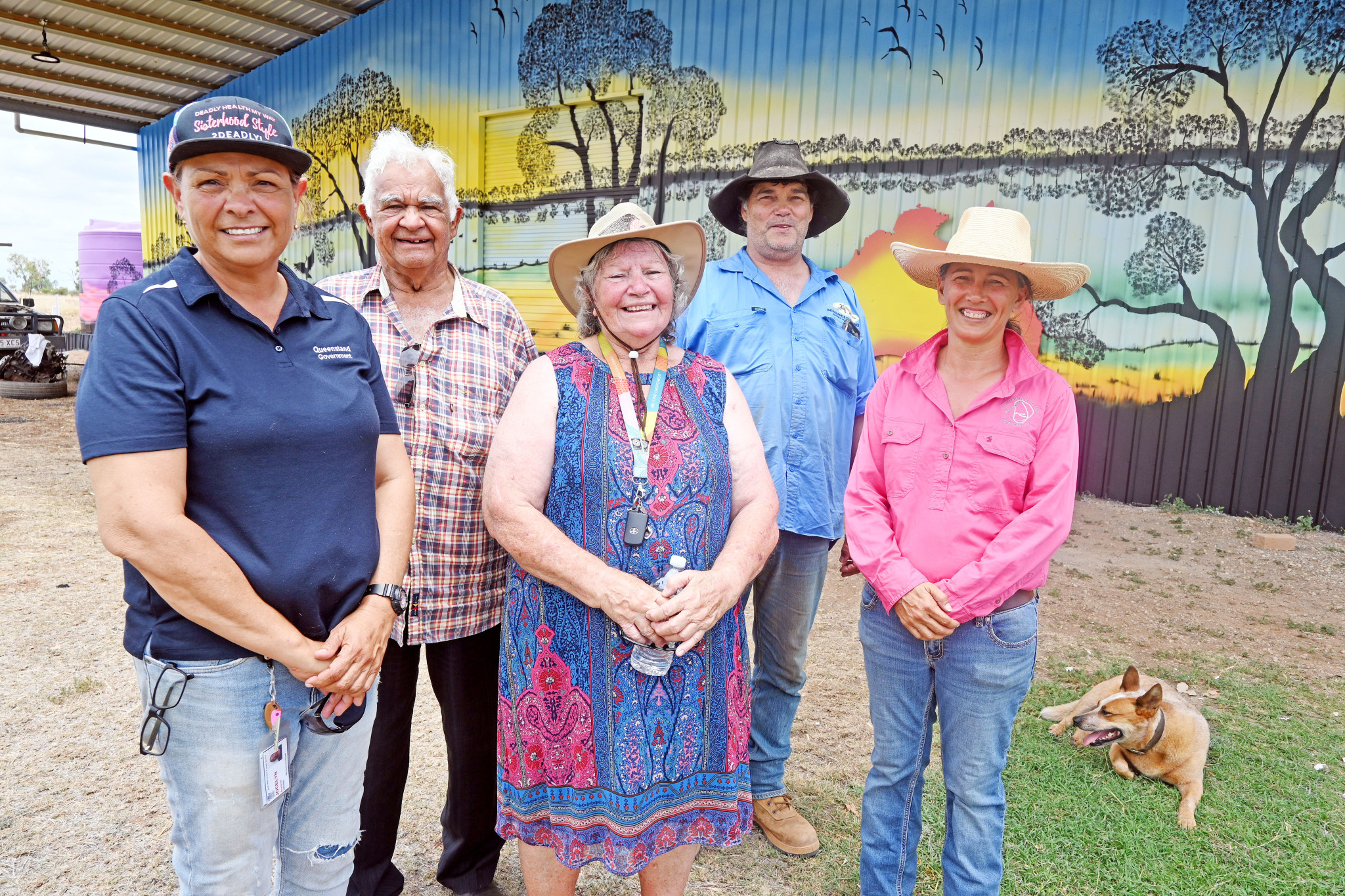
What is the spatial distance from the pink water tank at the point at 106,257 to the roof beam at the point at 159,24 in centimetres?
1142

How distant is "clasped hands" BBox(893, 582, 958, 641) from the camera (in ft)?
7.08

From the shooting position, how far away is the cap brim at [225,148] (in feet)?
5.15

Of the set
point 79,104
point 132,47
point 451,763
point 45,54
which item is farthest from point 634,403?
point 79,104

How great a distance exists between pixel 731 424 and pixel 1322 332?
749 cm

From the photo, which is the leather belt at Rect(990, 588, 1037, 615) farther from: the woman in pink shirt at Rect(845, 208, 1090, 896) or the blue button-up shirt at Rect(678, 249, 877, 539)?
the blue button-up shirt at Rect(678, 249, 877, 539)

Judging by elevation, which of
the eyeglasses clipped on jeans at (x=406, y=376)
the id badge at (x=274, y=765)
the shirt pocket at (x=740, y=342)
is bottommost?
the id badge at (x=274, y=765)

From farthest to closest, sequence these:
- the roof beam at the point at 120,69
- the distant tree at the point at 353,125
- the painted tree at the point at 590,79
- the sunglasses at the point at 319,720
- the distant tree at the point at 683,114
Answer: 1. the roof beam at the point at 120,69
2. the distant tree at the point at 353,125
3. the painted tree at the point at 590,79
4. the distant tree at the point at 683,114
5. the sunglasses at the point at 319,720

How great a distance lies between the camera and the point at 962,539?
2217 millimetres

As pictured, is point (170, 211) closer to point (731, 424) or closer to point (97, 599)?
point (97, 599)

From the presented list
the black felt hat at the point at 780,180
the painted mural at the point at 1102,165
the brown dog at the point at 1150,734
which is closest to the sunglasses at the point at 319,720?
the black felt hat at the point at 780,180

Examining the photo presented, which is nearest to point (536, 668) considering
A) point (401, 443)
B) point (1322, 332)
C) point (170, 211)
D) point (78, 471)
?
point (401, 443)

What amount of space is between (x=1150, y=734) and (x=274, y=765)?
3.32 m

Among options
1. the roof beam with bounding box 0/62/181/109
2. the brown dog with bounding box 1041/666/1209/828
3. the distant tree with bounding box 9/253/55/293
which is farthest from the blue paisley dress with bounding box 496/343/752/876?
the distant tree with bounding box 9/253/55/293

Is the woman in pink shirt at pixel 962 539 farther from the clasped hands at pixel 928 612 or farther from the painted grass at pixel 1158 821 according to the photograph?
the painted grass at pixel 1158 821
